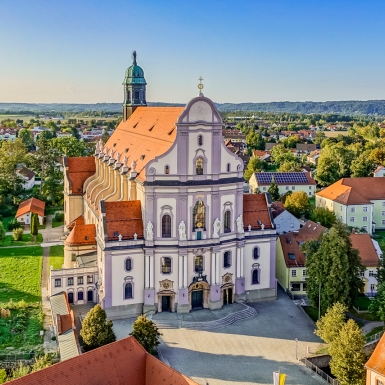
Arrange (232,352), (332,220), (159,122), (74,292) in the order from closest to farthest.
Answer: (232,352) → (74,292) → (159,122) → (332,220)

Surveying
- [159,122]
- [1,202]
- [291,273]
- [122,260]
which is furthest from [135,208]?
[1,202]

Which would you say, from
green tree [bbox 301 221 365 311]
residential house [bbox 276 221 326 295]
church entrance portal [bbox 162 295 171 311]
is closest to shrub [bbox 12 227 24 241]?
church entrance portal [bbox 162 295 171 311]

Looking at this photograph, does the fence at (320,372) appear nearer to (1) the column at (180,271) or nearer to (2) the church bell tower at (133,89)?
(1) the column at (180,271)

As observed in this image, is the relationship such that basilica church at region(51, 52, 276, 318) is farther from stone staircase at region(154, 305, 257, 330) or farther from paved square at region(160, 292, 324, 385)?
paved square at region(160, 292, 324, 385)

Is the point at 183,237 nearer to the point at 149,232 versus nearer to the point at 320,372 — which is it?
the point at 149,232

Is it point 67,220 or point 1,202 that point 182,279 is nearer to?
point 67,220

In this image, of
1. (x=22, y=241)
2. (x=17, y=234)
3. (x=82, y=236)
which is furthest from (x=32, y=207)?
(x=82, y=236)
